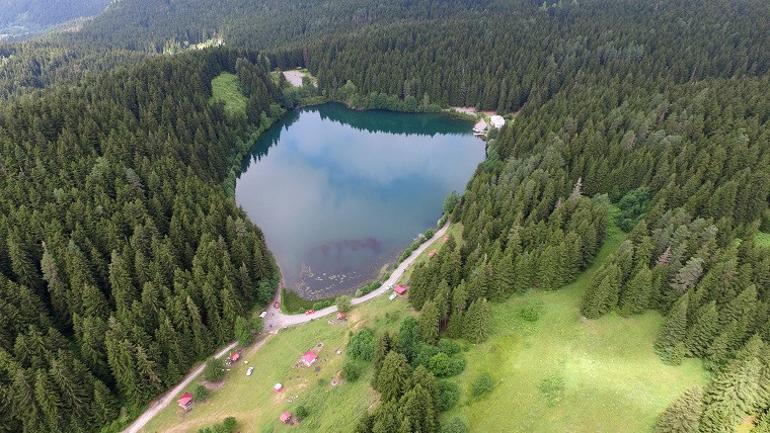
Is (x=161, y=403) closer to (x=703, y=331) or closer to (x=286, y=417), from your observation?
(x=286, y=417)

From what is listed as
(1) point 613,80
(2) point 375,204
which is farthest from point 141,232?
(1) point 613,80

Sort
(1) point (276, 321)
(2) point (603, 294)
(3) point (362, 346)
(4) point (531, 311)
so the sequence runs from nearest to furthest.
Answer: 1. (2) point (603, 294)
2. (3) point (362, 346)
3. (4) point (531, 311)
4. (1) point (276, 321)

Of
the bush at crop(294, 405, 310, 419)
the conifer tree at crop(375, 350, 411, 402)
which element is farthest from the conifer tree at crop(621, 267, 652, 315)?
the bush at crop(294, 405, 310, 419)

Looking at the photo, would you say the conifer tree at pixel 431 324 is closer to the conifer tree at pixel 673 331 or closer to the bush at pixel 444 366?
the bush at pixel 444 366

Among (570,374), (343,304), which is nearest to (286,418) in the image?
(343,304)

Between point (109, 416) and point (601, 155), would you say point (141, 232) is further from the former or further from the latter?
point (601, 155)

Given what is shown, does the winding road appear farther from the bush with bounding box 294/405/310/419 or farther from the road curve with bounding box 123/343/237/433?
the bush with bounding box 294/405/310/419
